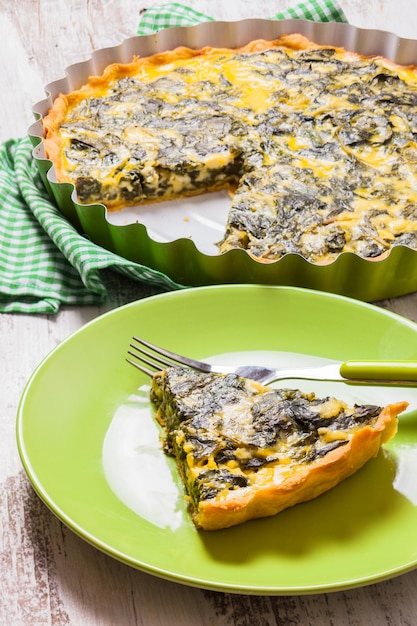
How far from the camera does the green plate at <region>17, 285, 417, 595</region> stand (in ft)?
6.65

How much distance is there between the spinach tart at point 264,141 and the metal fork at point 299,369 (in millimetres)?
504

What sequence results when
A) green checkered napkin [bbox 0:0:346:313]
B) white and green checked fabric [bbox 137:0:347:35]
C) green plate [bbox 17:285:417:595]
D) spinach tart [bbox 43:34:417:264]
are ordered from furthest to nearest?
white and green checked fabric [bbox 137:0:347:35] < spinach tart [bbox 43:34:417:264] < green checkered napkin [bbox 0:0:346:313] < green plate [bbox 17:285:417:595]

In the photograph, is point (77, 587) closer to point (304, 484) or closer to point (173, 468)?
point (173, 468)

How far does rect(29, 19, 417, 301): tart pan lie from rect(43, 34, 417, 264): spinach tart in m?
0.05

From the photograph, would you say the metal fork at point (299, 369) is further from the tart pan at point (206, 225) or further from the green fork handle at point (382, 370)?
the tart pan at point (206, 225)

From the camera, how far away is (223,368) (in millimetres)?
2561

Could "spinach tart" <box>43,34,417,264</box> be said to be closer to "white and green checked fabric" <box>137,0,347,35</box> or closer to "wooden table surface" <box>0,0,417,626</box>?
"white and green checked fabric" <box>137,0,347,35</box>

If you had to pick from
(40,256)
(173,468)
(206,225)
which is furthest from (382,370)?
(40,256)

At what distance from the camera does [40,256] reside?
10.7 feet

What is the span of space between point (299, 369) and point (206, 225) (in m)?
1.05

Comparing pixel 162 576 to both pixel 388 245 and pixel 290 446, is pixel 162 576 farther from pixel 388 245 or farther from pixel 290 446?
pixel 388 245

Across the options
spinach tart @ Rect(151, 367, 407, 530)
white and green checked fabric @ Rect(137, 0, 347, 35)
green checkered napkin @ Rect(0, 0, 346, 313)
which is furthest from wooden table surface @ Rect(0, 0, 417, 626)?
white and green checked fabric @ Rect(137, 0, 347, 35)

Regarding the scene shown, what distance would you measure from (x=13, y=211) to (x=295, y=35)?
166 centimetres

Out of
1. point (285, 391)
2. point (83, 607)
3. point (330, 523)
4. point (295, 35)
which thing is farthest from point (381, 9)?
point (83, 607)
